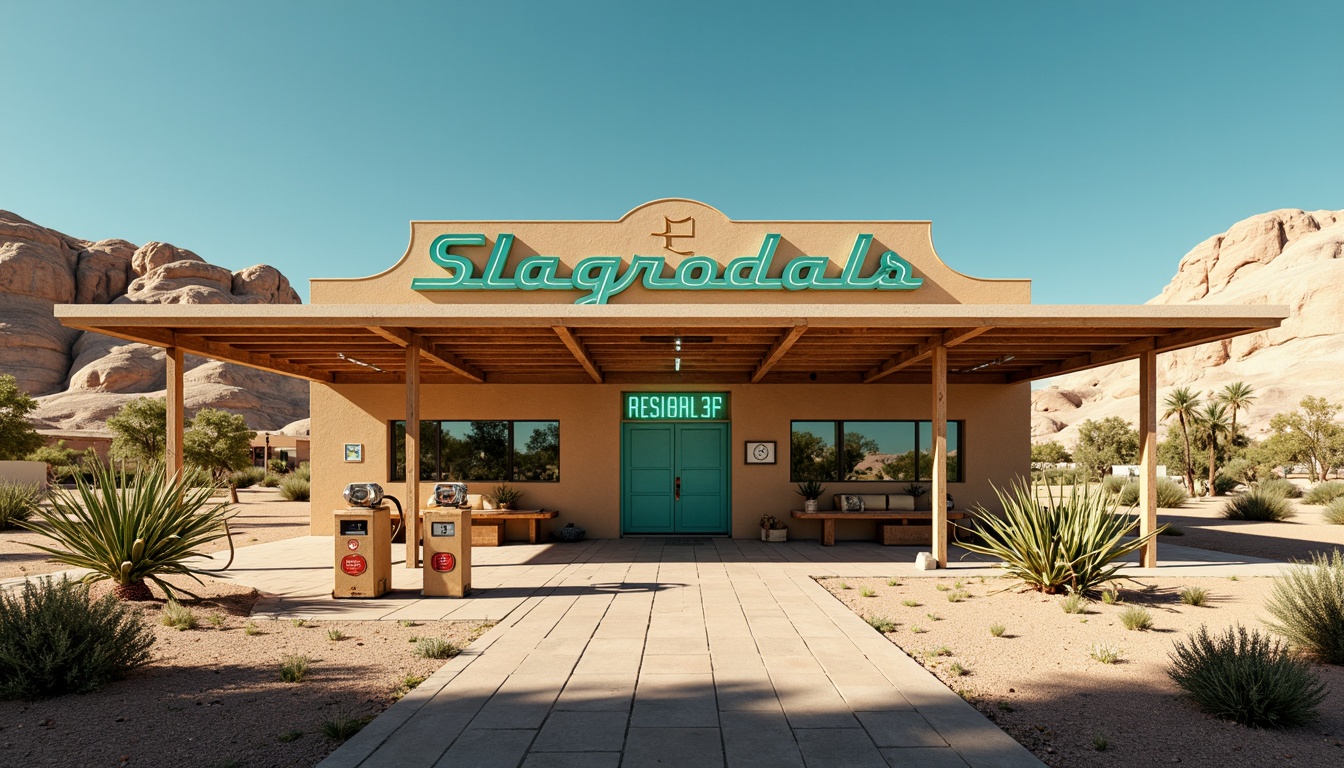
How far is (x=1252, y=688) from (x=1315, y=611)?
2.21 m

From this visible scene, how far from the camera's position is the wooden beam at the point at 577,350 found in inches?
341

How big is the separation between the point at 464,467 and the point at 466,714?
9867 mm

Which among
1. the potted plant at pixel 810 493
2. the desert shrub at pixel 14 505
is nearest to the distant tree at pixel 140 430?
the desert shrub at pixel 14 505

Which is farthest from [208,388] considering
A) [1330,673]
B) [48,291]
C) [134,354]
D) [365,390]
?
[1330,673]

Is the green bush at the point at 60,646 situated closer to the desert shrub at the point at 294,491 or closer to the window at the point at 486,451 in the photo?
the window at the point at 486,451

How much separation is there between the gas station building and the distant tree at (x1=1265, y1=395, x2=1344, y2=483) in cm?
2672

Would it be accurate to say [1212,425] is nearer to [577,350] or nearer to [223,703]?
[577,350]

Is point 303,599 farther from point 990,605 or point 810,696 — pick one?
point 990,605

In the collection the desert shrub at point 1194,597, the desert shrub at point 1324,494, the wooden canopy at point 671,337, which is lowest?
the desert shrub at point 1324,494

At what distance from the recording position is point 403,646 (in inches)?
218

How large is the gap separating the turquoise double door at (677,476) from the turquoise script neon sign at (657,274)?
9.18 ft

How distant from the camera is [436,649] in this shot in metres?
5.19

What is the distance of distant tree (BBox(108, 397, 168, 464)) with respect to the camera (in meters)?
21.7

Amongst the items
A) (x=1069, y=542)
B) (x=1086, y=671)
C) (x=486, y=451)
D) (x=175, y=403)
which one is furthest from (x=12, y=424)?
(x=1086, y=671)
